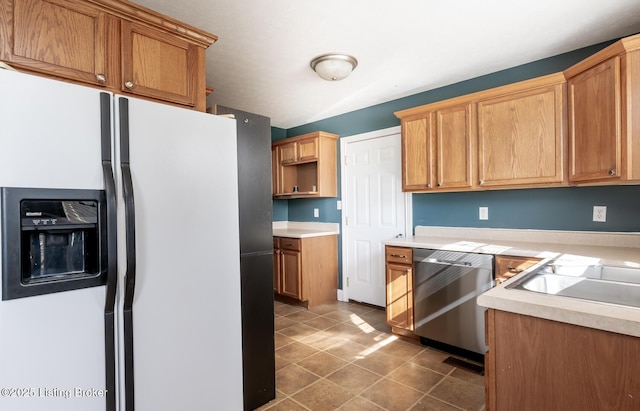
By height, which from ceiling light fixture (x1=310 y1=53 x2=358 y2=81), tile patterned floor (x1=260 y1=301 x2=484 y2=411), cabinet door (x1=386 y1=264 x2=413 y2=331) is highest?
ceiling light fixture (x1=310 y1=53 x2=358 y2=81)

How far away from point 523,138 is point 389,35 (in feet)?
4.24

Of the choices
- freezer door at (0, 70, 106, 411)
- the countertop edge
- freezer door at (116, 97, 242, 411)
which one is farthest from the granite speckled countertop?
freezer door at (0, 70, 106, 411)

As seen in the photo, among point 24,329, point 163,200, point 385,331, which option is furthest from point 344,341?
point 24,329

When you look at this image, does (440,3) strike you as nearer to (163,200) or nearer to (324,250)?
(163,200)

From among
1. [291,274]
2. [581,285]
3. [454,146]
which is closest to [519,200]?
[454,146]

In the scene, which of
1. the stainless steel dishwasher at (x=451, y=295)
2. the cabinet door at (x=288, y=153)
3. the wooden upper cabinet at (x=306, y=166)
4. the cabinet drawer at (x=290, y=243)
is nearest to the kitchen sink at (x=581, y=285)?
the stainless steel dishwasher at (x=451, y=295)

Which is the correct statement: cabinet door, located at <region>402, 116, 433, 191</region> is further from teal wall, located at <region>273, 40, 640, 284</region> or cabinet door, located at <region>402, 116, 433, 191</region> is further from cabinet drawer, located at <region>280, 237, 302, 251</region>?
cabinet drawer, located at <region>280, 237, 302, 251</region>

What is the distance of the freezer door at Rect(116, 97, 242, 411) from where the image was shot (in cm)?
135

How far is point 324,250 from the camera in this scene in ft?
13.9

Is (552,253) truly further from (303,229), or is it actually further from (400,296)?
(303,229)

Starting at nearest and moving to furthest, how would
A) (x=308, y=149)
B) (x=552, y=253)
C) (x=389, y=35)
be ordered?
(x=552, y=253), (x=389, y=35), (x=308, y=149)

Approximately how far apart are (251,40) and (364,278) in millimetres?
2896

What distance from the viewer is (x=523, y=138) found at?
8.36 feet

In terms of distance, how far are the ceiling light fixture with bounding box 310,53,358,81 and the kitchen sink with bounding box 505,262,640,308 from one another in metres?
2.00
